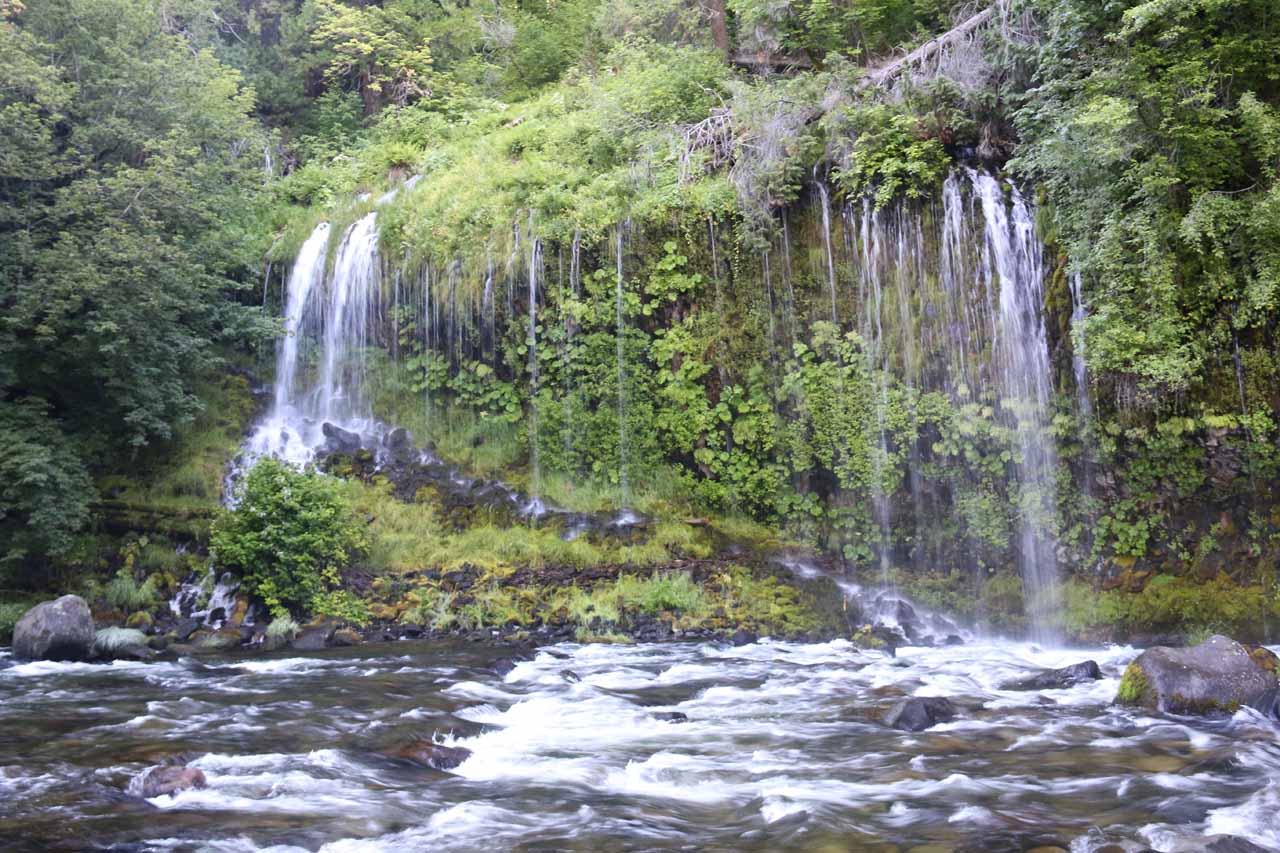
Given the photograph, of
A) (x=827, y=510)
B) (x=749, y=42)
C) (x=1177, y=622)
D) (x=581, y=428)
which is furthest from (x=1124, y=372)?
(x=749, y=42)

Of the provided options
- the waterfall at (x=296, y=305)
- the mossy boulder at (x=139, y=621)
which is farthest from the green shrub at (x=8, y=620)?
the waterfall at (x=296, y=305)

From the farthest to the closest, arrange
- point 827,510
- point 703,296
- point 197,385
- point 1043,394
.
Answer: point 197,385 < point 703,296 < point 827,510 < point 1043,394

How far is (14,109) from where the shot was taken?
45.9 feet

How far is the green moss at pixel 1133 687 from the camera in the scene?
838 centimetres

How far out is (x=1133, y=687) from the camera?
27.7 ft

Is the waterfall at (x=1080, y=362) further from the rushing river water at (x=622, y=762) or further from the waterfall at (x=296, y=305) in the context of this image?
the waterfall at (x=296, y=305)

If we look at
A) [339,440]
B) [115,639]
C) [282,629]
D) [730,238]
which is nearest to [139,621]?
[115,639]

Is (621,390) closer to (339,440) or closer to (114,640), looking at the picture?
(339,440)

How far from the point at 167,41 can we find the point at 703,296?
36.4 feet

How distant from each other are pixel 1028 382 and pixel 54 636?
41.5ft

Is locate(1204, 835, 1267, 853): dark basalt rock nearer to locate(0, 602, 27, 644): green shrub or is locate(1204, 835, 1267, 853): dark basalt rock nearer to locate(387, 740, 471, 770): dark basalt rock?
locate(387, 740, 471, 770): dark basalt rock

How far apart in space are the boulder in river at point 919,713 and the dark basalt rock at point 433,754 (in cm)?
357

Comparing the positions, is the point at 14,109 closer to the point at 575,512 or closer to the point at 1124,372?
the point at 575,512

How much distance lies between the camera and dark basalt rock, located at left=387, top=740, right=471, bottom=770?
7316 millimetres
